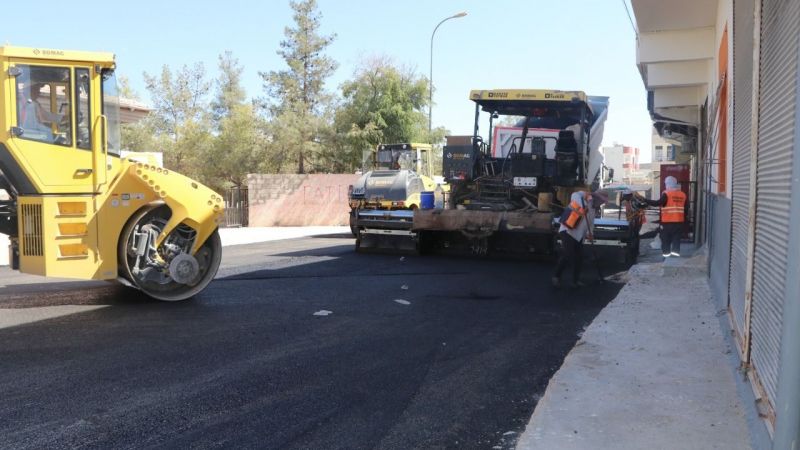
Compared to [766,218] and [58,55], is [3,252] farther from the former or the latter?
[766,218]

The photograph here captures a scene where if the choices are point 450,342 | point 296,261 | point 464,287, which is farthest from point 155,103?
point 450,342

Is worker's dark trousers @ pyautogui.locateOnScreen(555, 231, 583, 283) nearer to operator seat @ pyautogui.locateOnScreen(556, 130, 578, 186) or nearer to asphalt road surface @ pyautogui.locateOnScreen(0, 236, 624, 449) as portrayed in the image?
asphalt road surface @ pyautogui.locateOnScreen(0, 236, 624, 449)

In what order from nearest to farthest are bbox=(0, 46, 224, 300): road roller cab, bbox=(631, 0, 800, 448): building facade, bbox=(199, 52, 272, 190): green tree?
bbox=(631, 0, 800, 448): building facade
bbox=(0, 46, 224, 300): road roller cab
bbox=(199, 52, 272, 190): green tree

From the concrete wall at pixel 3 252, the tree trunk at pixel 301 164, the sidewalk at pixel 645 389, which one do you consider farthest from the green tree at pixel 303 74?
the sidewalk at pixel 645 389

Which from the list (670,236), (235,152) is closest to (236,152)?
(235,152)

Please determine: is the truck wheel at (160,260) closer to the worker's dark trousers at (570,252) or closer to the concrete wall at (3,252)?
the worker's dark trousers at (570,252)

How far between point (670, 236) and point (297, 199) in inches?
676

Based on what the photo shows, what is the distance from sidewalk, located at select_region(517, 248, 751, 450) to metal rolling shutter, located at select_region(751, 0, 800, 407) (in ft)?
1.43

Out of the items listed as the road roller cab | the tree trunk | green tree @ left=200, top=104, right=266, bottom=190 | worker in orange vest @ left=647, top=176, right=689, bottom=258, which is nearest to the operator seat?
worker in orange vest @ left=647, top=176, right=689, bottom=258

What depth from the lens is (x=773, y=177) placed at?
3.93 meters

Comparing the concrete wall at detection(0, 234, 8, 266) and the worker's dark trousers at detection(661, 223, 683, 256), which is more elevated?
the worker's dark trousers at detection(661, 223, 683, 256)

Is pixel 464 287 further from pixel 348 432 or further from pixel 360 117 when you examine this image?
pixel 360 117

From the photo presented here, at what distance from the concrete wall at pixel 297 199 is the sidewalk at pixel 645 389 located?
20.3 metres

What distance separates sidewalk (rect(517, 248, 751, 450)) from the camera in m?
3.99
